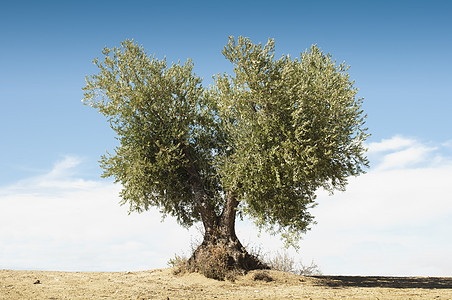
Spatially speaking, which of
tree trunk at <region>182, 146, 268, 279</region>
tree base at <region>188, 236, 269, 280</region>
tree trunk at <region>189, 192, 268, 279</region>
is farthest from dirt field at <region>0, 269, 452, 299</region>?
tree trunk at <region>182, 146, 268, 279</region>

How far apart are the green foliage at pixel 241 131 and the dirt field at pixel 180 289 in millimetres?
2702

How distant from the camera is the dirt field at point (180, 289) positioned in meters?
14.6

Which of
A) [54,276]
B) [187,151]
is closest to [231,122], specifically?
[187,151]

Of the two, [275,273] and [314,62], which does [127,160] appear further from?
[314,62]

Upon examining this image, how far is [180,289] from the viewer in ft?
55.1

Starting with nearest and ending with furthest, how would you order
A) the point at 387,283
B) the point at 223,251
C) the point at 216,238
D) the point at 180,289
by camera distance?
the point at 180,289, the point at 223,251, the point at 387,283, the point at 216,238

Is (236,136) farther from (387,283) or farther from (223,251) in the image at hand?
Answer: (387,283)

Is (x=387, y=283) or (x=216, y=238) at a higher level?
(x=216, y=238)

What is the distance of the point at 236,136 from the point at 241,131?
1.50 feet

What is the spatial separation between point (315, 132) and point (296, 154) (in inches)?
61.8

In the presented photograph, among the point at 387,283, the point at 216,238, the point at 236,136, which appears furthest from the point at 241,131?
the point at 387,283

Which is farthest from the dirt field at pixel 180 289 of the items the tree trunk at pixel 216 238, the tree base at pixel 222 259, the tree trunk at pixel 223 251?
the tree trunk at pixel 216 238

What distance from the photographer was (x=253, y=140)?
59.9 feet

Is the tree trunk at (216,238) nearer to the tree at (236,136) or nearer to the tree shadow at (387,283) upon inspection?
the tree at (236,136)
